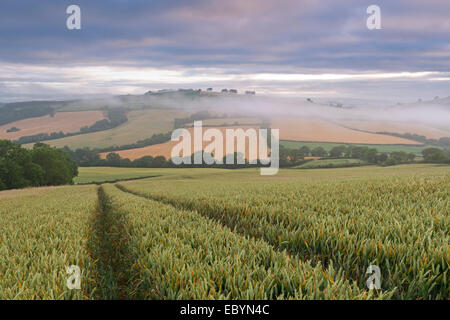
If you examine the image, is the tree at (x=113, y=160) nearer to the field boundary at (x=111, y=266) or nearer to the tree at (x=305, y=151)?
the tree at (x=305, y=151)

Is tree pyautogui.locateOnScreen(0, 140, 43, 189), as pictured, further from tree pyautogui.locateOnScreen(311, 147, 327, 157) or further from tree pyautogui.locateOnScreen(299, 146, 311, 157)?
tree pyautogui.locateOnScreen(311, 147, 327, 157)

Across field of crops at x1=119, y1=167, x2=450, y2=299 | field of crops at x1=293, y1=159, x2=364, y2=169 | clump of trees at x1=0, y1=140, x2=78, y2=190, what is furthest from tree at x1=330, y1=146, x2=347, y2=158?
field of crops at x1=119, y1=167, x2=450, y2=299

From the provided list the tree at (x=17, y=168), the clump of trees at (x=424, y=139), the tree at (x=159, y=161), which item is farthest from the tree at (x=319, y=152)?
the tree at (x=17, y=168)

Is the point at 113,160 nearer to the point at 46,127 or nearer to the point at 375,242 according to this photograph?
the point at 375,242

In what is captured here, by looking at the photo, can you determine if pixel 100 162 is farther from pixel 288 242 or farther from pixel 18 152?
pixel 288 242

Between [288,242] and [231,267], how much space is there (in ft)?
6.38

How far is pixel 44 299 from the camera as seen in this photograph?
281 cm

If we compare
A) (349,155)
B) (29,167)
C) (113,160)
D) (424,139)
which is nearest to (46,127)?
(113,160)

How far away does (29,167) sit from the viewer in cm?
5084

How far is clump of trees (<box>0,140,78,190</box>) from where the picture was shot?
→ 47.0 metres

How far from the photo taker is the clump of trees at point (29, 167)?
47000 mm

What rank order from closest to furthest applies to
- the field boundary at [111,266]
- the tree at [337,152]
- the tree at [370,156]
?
the field boundary at [111,266] → the tree at [370,156] → the tree at [337,152]
